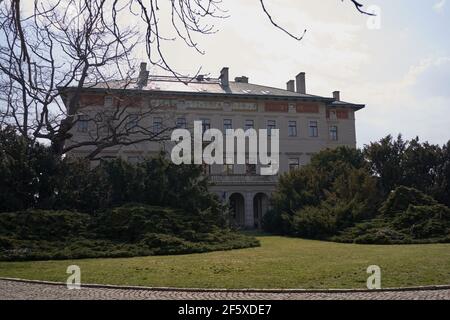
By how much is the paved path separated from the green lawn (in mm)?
669

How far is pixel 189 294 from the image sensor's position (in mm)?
9422

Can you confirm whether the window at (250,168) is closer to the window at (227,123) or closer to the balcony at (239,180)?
the balcony at (239,180)

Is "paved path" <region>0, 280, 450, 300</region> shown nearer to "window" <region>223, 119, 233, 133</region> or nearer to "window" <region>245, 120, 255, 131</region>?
"window" <region>223, 119, 233, 133</region>

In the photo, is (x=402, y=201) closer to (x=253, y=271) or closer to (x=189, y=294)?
(x=253, y=271)

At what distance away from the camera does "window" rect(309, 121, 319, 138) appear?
5084cm

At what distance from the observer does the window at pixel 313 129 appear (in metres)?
50.8

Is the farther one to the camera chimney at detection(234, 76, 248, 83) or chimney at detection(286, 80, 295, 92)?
chimney at detection(234, 76, 248, 83)

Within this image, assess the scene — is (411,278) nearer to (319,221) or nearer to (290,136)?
(319,221)

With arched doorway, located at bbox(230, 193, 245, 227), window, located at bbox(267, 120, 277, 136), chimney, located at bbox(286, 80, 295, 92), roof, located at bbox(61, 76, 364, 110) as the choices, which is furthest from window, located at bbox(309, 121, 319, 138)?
arched doorway, located at bbox(230, 193, 245, 227)

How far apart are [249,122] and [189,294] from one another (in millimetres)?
40459

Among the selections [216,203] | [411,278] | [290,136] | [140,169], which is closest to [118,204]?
[140,169]

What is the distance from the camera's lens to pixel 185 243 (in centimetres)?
1898

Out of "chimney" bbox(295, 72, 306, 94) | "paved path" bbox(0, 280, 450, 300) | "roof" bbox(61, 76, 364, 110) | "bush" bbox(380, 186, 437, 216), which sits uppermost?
"chimney" bbox(295, 72, 306, 94)

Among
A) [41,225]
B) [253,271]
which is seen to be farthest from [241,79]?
[253,271]
